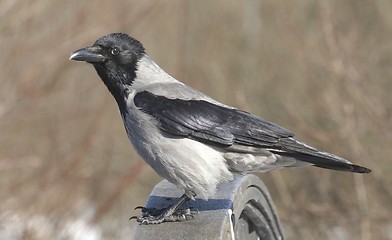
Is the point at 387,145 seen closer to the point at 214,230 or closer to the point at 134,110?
the point at 134,110

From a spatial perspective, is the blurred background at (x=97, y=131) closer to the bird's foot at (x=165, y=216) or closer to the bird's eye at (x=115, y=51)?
the bird's eye at (x=115, y=51)

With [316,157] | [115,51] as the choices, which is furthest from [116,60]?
[316,157]

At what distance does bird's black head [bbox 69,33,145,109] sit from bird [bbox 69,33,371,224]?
0.06ft

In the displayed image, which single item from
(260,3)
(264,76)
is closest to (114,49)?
(264,76)

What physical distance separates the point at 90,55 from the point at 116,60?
156mm

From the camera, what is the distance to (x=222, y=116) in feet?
13.2

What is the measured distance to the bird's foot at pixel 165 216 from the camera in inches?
137

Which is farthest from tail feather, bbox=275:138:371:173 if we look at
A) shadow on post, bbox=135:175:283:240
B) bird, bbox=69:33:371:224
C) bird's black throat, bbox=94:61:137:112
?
bird's black throat, bbox=94:61:137:112

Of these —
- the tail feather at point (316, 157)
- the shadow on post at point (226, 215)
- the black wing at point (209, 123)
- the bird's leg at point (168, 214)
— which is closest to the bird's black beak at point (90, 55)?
the black wing at point (209, 123)

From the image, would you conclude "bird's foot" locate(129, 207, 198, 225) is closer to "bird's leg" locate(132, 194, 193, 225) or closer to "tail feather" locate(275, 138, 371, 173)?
"bird's leg" locate(132, 194, 193, 225)

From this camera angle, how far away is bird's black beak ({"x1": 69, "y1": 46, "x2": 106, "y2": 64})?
410 cm

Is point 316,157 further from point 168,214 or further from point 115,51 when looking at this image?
point 115,51

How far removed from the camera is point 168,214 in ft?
11.9

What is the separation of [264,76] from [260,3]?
5.59 ft
